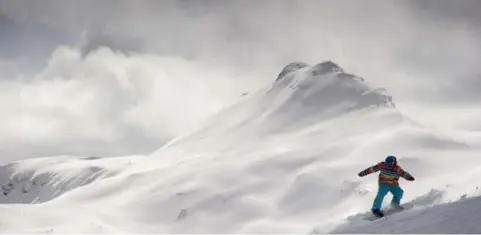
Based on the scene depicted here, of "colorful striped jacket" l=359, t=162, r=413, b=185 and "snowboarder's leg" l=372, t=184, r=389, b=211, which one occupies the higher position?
"colorful striped jacket" l=359, t=162, r=413, b=185

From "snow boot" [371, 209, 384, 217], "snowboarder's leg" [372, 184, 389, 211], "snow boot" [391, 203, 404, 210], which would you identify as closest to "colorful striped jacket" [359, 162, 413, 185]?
"snowboarder's leg" [372, 184, 389, 211]

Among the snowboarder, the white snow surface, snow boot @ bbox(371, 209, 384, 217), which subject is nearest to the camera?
snow boot @ bbox(371, 209, 384, 217)

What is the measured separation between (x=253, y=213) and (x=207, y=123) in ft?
228

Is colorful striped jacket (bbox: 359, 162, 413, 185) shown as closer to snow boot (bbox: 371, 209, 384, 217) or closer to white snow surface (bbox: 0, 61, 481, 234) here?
snow boot (bbox: 371, 209, 384, 217)

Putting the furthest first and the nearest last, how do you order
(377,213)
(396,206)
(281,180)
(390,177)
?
(281,180) < (390,177) < (396,206) < (377,213)

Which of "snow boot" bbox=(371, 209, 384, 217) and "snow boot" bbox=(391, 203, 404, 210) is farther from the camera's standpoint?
"snow boot" bbox=(391, 203, 404, 210)

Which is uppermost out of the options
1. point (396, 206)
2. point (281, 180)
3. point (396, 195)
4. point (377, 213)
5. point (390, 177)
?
point (281, 180)

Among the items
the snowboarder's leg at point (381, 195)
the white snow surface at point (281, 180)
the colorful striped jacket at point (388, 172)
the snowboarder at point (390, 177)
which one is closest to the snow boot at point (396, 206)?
the snowboarder at point (390, 177)

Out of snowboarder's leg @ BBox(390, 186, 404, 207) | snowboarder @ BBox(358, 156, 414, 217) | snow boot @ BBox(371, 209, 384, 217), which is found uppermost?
snowboarder @ BBox(358, 156, 414, 217)

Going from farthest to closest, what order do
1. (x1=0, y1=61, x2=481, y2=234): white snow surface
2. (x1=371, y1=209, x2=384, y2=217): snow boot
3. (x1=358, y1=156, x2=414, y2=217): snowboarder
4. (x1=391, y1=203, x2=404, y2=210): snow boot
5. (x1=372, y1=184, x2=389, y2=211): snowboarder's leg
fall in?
1. (x1=0, y1=61, x2=481, y2=234): white snow surface
2. (x1=358, y1=156, x2=414, y2=217): snowboarder
3. (x1=391, y1=203, x2=404, y2=210): snow boot
4. (x1=372, y1=184, x2=389, y2=211): snowboarder's leg
5. (x1=371, y1=209, x2=384, y2=217): snow boot

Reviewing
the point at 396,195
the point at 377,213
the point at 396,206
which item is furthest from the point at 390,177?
the point at 377,213

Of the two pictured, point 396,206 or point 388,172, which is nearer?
point 396,206

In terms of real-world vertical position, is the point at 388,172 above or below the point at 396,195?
above

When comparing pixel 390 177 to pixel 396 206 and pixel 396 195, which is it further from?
pixel 396 206
